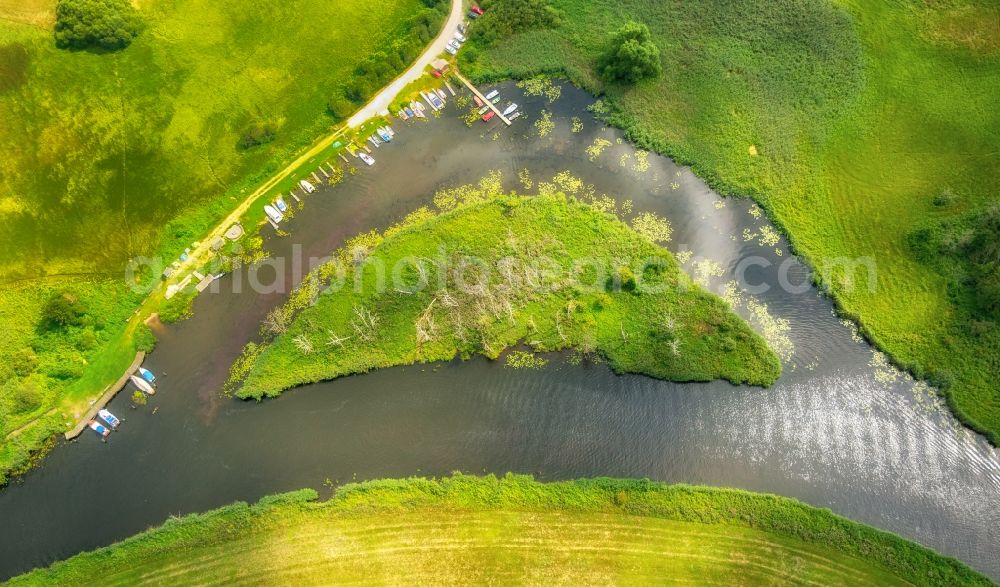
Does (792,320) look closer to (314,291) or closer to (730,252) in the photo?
(730,252)

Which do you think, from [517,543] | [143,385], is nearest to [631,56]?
[517,543]

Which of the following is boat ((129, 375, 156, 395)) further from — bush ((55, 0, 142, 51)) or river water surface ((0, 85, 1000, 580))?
bush ((55, 0, 142, 51))

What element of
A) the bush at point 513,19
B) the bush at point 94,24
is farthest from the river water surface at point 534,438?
the bush at point 513,19

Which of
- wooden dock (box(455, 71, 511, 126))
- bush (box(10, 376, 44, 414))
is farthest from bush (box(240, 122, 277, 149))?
bush (box(10, 376, 44, 414))

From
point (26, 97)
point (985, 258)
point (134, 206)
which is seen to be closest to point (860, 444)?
point (985, 258)

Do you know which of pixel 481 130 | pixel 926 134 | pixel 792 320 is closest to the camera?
pixel 792 320

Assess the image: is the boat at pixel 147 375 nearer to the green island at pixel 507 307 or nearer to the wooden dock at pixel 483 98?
the green island at pixel 507 307

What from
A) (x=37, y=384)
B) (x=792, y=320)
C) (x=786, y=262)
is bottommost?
(x=792, y=320)
